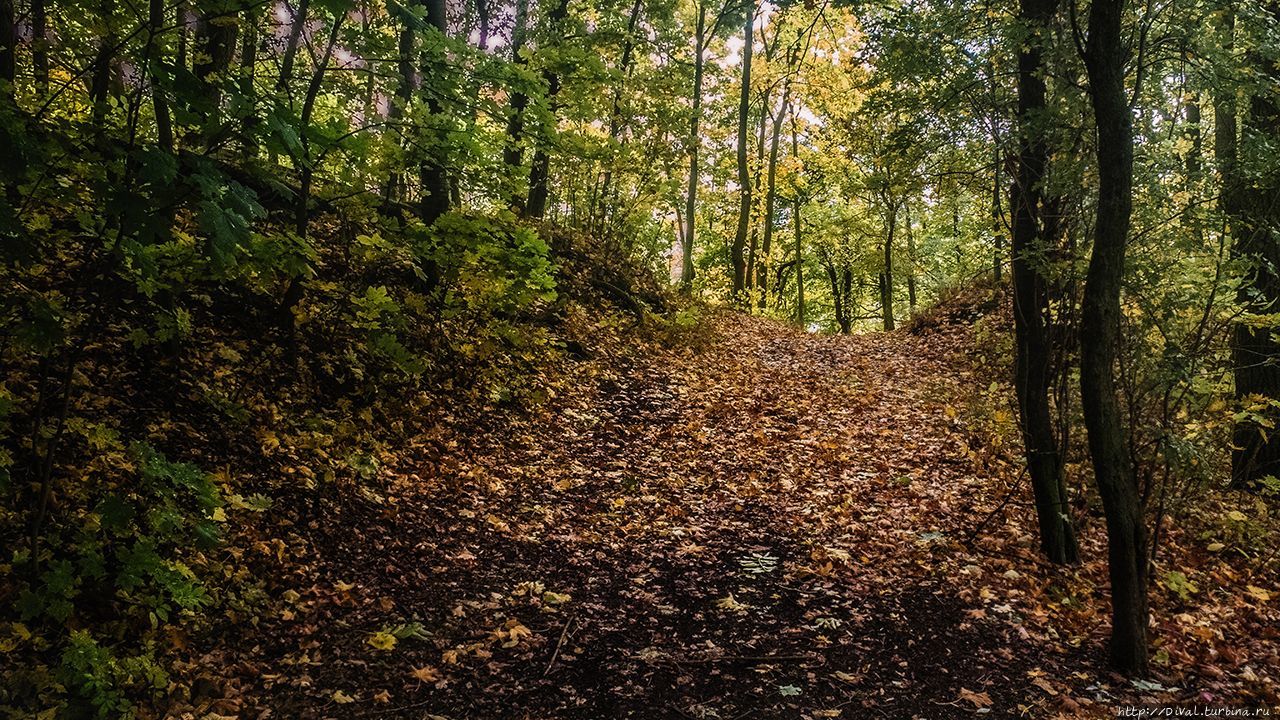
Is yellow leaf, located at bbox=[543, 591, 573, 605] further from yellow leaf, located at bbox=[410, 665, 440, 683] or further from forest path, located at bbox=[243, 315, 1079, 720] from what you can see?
yellow leaf, located at bbox=[410, 665, 440, 683]

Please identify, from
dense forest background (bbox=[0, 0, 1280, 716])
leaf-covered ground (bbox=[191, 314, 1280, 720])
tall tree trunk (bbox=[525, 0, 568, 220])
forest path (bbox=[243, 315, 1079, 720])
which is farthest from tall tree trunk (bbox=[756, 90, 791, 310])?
leaf-covered ground (bbox=[191, 314, 1280, 720])

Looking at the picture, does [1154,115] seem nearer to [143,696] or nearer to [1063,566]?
[1063,566]

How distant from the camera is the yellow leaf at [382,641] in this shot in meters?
4.54

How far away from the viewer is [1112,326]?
14.9ft

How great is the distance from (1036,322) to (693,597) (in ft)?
13.6

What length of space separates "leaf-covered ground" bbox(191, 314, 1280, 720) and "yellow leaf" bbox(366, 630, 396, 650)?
1 cm

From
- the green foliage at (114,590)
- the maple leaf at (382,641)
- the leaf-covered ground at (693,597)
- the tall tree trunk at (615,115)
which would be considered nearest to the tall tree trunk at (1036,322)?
the leaf-covered ground at (693,597)

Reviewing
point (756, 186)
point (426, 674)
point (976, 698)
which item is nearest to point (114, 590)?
point (426, 674)

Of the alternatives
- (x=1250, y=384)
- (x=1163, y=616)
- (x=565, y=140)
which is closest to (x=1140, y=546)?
(x=1163, y=616)

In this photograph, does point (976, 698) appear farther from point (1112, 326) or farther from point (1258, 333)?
point (1258, 333)

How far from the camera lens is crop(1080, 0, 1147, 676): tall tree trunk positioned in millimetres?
4434

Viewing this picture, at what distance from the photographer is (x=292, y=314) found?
7266 mm

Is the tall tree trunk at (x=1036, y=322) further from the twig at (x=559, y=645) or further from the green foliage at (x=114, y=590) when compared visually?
the green foliage at (x=114, y=590)

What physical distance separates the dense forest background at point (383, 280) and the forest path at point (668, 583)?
527 mm
